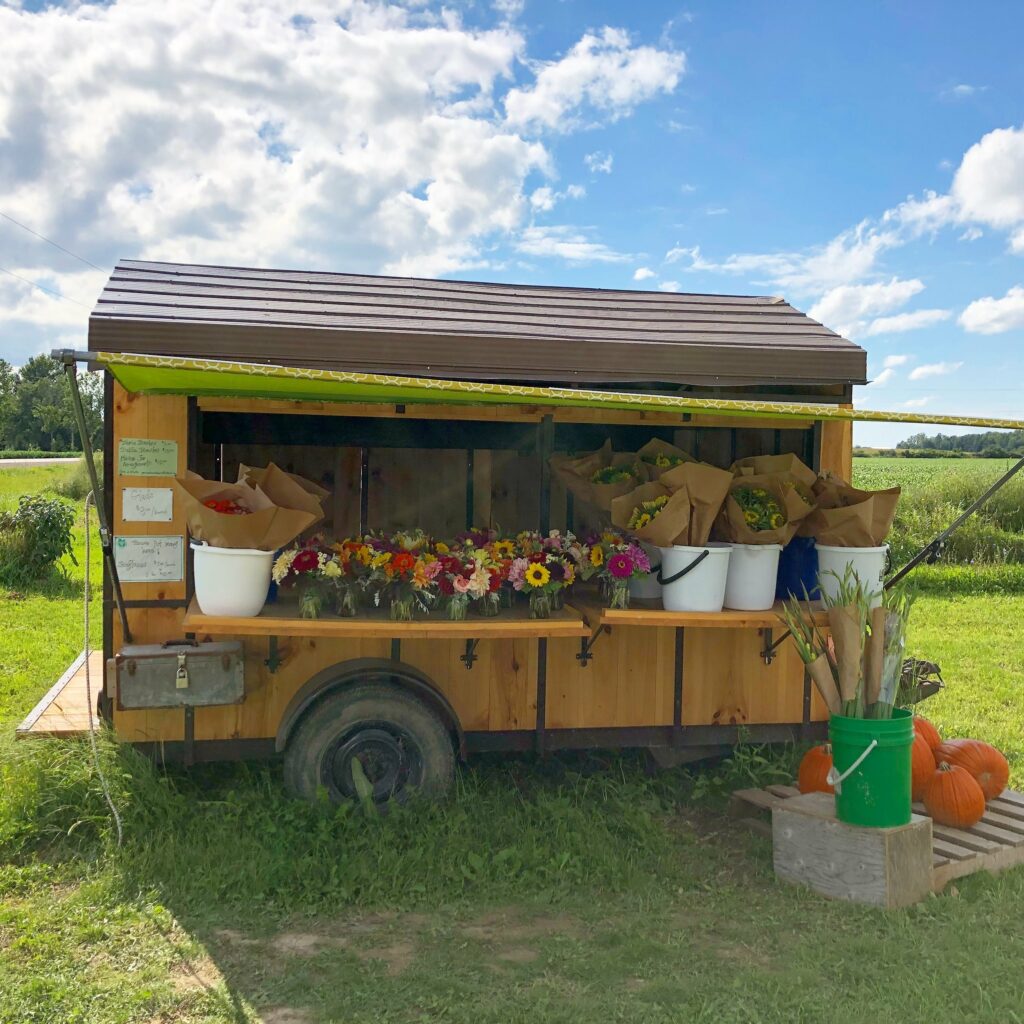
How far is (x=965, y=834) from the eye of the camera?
4.66 metres

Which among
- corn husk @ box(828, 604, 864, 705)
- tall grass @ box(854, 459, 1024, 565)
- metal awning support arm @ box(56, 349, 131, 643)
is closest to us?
metal awning support arm @ box(56, 349, 131, 643)

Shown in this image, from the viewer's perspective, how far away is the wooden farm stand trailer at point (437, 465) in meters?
4.64

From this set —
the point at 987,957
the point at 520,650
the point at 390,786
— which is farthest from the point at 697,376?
the point at 987,957

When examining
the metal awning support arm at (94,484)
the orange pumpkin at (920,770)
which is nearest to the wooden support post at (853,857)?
the orange pumpkin at (920,770)

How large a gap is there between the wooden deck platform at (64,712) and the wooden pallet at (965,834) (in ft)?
10.5

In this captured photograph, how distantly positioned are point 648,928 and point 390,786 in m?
1.40

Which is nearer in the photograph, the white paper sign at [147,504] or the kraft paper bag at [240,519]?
the kraft paper bag at [240,519]

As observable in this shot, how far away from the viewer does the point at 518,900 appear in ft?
13.6

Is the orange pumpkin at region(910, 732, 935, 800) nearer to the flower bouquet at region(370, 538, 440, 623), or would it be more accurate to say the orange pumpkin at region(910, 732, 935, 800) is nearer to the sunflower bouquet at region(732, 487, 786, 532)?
the sunflower bouquet at region(732, 487, 786, 532)

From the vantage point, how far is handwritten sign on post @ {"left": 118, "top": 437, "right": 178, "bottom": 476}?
475 cm

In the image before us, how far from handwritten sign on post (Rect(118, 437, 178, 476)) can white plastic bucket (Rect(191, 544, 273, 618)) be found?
1.94ft

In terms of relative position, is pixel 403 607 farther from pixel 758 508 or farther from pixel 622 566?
Answer: pixel 758 508

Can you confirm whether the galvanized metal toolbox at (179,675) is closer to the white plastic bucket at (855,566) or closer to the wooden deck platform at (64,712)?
the wooden deck platform at (64,712)

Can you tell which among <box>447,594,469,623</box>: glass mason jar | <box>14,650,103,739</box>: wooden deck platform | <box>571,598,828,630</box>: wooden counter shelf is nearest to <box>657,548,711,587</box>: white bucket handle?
<box>571,598,828,630</box>: wooden counter shelf
